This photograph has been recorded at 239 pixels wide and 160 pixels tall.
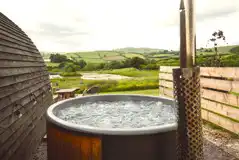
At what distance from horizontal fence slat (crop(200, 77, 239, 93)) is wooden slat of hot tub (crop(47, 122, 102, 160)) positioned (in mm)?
4508

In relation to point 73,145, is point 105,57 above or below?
above

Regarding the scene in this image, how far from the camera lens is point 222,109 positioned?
20.6ft

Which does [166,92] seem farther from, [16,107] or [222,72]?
[16,107]

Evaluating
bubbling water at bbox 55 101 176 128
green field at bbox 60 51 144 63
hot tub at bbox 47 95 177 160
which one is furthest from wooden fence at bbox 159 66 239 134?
green field at bbox 60 51 144 63

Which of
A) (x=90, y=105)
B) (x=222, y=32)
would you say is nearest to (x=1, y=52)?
(x=90, y=105)

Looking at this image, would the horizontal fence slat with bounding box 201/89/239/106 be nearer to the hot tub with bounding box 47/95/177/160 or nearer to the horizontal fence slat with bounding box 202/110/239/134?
the horizontal fence slat with bounding box 202/110/239/134

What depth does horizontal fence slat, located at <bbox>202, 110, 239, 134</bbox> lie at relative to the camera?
18.9 feet

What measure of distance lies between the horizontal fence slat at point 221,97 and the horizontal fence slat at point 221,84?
0.50ft

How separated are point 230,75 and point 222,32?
393 inches

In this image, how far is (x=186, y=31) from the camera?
2361 millimetres

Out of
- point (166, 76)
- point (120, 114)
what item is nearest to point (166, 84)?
point (166, 76)

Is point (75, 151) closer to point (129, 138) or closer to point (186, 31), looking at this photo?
point (129, 138)

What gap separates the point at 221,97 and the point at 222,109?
35 centimetres

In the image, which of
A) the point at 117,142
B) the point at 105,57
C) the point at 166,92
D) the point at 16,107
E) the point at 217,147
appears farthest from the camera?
the point at 105,57
